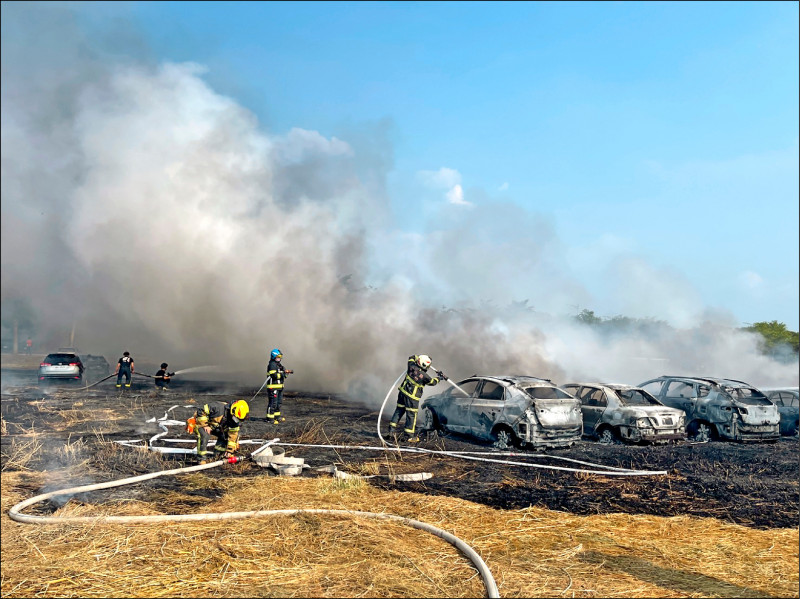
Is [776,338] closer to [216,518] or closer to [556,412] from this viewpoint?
[556,412]

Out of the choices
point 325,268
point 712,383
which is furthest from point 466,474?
point 325,268

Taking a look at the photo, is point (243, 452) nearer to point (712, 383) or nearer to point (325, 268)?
point (712, 383)

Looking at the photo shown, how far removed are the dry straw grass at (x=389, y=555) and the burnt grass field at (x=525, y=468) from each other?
0.80 metres

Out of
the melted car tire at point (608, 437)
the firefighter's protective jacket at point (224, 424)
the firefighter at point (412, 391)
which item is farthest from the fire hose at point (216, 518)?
the melted car tire at point (608, 437)

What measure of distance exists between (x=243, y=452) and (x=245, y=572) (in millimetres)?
6230

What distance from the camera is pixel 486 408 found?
13.0 m

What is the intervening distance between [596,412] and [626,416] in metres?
0.78

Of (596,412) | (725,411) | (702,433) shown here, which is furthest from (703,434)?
(596,412)

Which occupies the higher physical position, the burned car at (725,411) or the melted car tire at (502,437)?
the burned car at (725,411)

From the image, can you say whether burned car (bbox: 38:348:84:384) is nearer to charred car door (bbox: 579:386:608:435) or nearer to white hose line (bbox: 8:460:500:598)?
white hose line (bbox: 8:460:500:598)

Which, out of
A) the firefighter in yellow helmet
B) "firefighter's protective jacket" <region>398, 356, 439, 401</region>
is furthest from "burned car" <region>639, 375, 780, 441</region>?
the firefighter in yellow helmet

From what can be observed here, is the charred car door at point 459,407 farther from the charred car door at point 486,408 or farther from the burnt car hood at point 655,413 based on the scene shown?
the burnt car hood at point 655,413

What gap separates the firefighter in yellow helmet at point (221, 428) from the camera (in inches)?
409

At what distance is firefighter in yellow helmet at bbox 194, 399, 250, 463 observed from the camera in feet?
34.1
